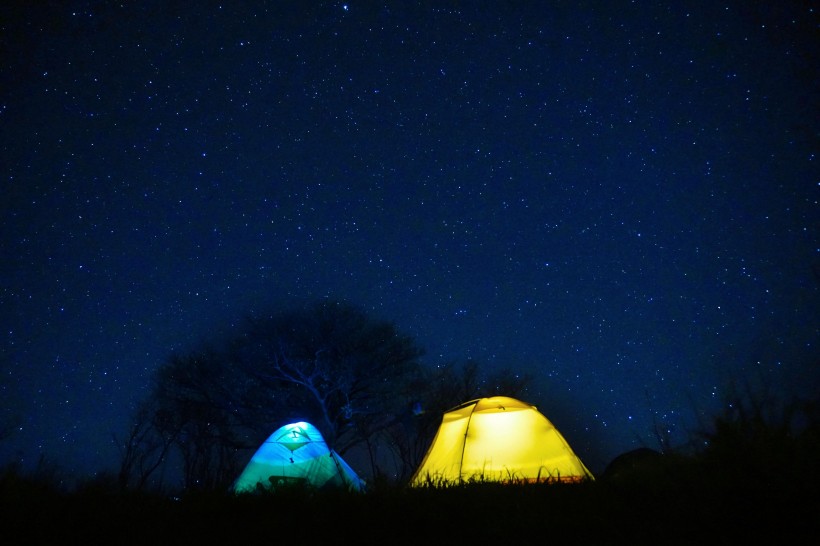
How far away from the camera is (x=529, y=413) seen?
812 centimetres

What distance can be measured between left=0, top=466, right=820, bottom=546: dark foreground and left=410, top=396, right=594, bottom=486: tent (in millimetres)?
4128

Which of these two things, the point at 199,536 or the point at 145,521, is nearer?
the point at 199,536

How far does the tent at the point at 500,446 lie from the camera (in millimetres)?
7344

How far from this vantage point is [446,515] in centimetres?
280

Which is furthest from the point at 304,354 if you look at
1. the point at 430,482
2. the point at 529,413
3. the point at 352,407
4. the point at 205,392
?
the point at 430,482

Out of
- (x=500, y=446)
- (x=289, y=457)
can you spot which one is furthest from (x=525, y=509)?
(x=289, y=457)

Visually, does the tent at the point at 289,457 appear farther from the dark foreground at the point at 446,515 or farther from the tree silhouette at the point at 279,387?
the tree silhouette at the point at 279,387

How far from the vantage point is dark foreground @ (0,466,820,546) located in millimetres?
2150

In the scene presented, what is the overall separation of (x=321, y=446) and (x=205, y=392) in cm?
1000

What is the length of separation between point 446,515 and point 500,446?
16.9 ft

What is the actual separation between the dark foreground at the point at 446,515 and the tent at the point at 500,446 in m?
4.13

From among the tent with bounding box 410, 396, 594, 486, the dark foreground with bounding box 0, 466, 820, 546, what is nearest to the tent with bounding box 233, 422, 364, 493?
the tent with bounding box 410, 396, 594, 486

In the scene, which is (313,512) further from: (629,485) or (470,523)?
(629,485)

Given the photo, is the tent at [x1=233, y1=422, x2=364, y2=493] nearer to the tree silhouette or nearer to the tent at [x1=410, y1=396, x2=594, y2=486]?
the tent at [x1=410, y1=396, x2=594, y2=486]
